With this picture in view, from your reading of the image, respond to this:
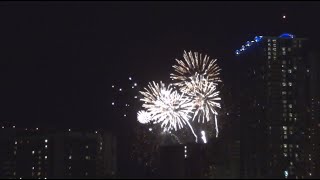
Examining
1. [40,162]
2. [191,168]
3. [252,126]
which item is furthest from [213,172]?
[40,162]

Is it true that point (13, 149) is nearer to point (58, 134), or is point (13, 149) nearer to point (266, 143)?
point (58, 134)

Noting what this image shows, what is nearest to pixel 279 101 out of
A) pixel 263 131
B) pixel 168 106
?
pixel 263 131

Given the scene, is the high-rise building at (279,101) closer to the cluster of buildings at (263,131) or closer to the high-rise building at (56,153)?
the cluster of buildings at (263,131)

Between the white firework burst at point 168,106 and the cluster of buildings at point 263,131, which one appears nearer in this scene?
the white firework burst at point 168,106

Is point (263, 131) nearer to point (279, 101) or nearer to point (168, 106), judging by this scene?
point (279, 101)

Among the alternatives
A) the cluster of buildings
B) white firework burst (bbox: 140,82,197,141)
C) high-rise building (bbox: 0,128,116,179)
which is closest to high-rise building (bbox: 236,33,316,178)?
the cluster of buildings

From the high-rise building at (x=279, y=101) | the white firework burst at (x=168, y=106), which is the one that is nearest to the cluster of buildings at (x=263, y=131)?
the high-rise building at (x=279, y=101)
